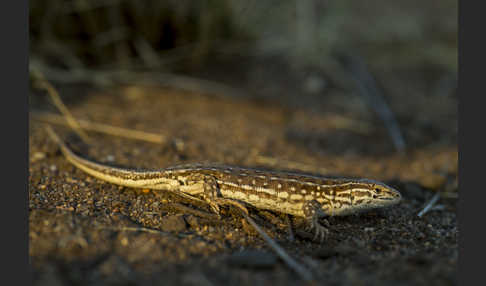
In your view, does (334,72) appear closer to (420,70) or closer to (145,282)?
(420,70)

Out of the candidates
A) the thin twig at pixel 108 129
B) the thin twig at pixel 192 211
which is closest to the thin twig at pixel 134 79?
the thin twig at pixel 108 129

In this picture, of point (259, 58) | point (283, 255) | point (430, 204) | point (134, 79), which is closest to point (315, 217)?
point (283, 255)

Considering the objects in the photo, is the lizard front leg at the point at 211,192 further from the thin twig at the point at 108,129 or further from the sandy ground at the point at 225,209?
the thin twig at the point at 108,129

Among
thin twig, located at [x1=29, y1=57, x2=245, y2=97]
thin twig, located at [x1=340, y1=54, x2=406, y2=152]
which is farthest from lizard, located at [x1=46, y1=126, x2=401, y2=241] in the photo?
thin twig, located at [x1=29, y1=57, x2=245, y2=97]

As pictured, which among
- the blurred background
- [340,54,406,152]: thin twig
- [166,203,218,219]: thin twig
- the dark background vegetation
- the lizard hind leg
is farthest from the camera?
[340,54,406,152]: thin twig

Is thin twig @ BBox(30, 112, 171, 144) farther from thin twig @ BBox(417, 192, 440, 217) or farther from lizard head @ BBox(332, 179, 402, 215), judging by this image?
thin twig @ BBox(417, 192, 440, 217)

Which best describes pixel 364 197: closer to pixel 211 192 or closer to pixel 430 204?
pixel 430 204

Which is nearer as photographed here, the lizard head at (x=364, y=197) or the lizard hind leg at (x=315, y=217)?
the lizard hind leg at (x=315, y=217)

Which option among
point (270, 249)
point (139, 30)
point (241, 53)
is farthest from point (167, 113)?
point (270, 249)
